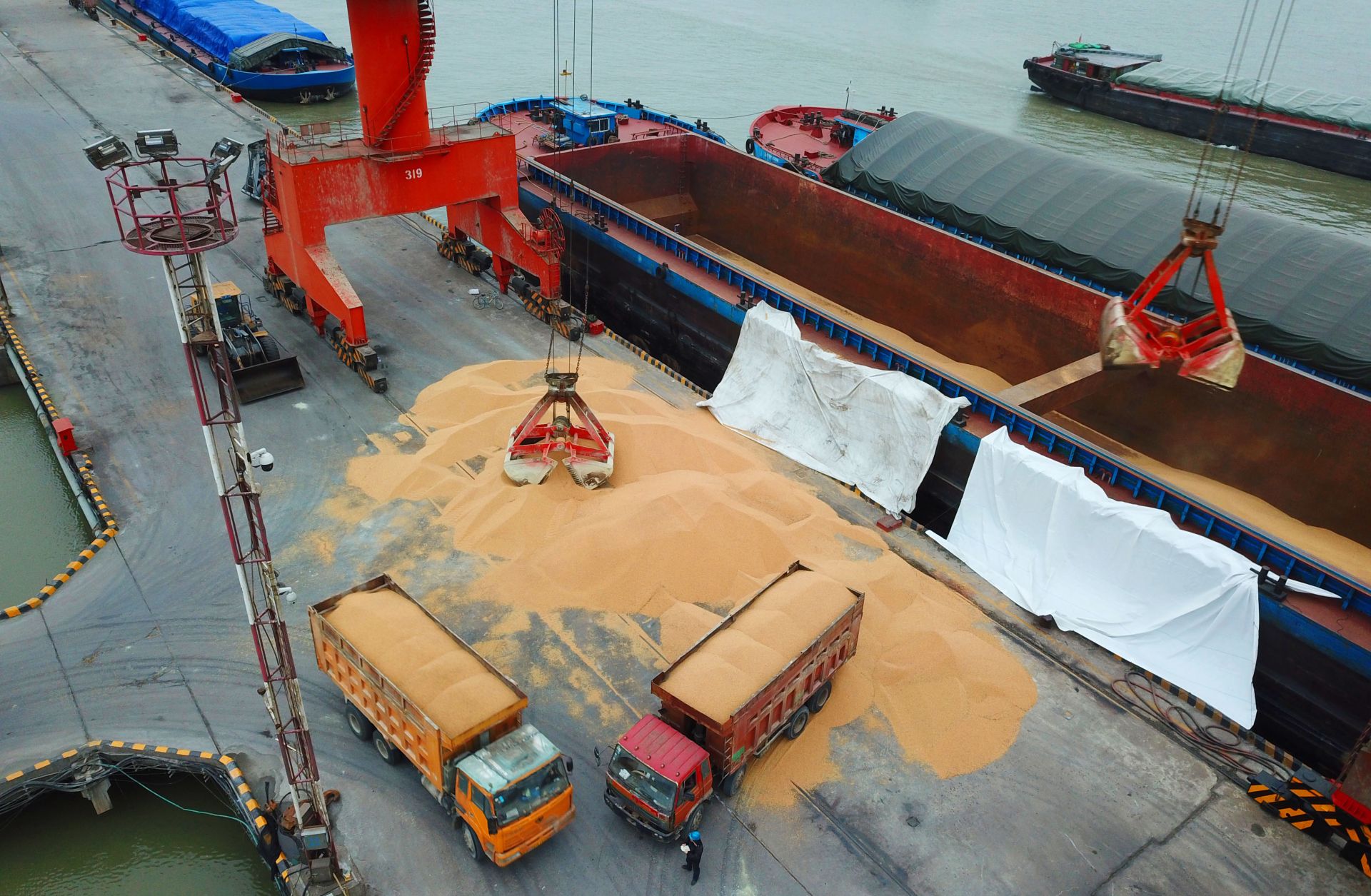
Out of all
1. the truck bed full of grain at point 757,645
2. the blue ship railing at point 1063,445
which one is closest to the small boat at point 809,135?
the blue ship railing at point 1063,445

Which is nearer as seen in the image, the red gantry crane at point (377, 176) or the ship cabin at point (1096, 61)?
the red gantry crane at point (377, 176)

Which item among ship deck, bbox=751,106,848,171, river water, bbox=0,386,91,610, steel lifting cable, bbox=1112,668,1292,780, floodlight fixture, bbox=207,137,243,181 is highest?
floodlight fixture, bbox=207,137,243,181

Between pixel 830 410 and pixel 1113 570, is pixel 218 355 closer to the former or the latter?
pixel 830 410

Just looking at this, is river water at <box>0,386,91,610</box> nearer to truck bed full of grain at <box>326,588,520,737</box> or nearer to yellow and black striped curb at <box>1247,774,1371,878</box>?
truck bed full of grain at <box>326,588,520,737</box>

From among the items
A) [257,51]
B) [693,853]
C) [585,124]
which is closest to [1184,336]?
[693,853]

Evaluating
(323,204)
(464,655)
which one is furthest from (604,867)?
(323,204)

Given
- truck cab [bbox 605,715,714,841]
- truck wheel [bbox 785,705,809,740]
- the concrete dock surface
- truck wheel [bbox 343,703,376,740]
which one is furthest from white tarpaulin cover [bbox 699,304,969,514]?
truck wheel [bbox 343,703,376,740]

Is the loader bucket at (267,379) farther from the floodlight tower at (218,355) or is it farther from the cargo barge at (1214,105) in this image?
the cargo barge at (1214,105)
